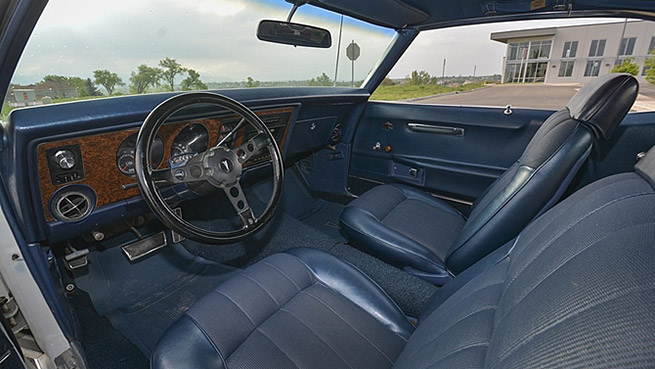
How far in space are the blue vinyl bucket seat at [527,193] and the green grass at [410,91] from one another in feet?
4.13

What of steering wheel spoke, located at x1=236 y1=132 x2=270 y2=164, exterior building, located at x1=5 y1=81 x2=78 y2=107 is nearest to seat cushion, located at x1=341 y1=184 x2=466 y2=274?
steering wheel spoke, located at x1=236 y1=132 x2=270 y2=164

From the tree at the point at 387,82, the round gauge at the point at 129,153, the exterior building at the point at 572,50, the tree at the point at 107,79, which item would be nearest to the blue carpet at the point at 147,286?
the round gauge at the point at 129,153

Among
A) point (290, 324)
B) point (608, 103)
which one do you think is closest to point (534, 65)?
point (608, 103)

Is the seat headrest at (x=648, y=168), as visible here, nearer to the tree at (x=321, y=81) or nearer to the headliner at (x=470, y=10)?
the headliner at (x=470, y=10)

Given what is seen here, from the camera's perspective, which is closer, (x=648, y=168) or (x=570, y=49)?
(x=648, y=168)

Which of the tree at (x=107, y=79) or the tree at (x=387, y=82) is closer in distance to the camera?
the tree at (x=107, y=79)

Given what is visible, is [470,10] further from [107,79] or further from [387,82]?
[107,79]

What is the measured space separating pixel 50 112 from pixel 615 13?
263 centimetres

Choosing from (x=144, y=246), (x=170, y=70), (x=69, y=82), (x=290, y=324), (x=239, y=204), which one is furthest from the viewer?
(x=144, y=246)

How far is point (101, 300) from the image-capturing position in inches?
74.5

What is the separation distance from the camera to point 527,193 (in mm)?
1238

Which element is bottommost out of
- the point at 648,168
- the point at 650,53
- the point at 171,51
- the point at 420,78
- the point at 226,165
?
the point at 226,165

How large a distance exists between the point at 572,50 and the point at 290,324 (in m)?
2.24

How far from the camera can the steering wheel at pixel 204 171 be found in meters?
1.16
